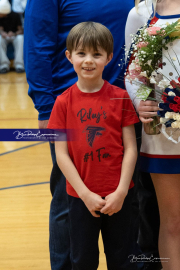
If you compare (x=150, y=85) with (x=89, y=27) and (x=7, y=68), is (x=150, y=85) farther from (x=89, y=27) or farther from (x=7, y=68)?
(x=7, y=68)

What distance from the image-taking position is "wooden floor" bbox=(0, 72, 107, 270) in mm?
2498

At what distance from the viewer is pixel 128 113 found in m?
1.72

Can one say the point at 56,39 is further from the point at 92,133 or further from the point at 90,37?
the point at 92,133

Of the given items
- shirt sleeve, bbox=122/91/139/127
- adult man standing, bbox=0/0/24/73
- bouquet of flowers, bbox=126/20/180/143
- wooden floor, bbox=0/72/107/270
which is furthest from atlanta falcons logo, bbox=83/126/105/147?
adult man standing, bbox=0/0/24/73

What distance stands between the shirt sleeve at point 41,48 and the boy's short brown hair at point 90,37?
0.23 meters

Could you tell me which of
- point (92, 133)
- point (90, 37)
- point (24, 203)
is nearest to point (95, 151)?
point (92, 133)

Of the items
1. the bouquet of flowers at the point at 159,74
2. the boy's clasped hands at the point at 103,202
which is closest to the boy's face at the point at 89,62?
the bouquet of flowers at the point at 159,74

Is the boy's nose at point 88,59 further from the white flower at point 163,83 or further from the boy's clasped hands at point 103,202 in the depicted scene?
the boy's clasped hands at point 103,202

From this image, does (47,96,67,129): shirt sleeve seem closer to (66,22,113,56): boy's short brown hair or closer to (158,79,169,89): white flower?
(66,22,113,56): boy's short brown hair

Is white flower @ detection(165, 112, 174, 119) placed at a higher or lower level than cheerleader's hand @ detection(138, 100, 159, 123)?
higher

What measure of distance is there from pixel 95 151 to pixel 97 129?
87mm

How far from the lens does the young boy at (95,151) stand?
1.65 m

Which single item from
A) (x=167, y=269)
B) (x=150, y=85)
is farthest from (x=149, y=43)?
(x=167, y=269)

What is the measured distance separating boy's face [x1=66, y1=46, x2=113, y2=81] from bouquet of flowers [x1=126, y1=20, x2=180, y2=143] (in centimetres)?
12
